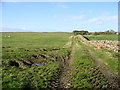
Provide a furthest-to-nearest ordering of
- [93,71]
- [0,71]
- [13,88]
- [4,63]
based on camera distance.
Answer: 1. [4,63]
2. [93,71]
3. [0,71]
4. [13,88]

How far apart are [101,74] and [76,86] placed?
422 centimetres

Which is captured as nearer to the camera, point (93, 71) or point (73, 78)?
point (73, 78)

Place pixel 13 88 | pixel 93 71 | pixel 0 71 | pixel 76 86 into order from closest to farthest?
pixel 13 88
pixel 76 86
pixel 0 71
pixel 93 71

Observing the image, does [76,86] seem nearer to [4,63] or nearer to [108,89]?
[108,89]

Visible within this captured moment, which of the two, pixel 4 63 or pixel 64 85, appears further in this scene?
pixel 4 63

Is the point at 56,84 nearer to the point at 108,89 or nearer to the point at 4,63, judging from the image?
the point at 108,89

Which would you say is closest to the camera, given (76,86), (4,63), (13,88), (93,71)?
(13,88)

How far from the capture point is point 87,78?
12.5 metres

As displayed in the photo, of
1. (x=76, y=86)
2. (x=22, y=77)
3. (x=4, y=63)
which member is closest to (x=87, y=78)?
(x=76, y=86)

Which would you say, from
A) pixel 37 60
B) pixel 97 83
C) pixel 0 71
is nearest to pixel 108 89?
pixel 97 83

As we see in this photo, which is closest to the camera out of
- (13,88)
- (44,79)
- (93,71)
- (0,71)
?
(13,88)

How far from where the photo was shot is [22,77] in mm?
12297

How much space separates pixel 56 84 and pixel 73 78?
2.03 m

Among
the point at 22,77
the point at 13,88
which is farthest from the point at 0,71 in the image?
the point at 13,88
